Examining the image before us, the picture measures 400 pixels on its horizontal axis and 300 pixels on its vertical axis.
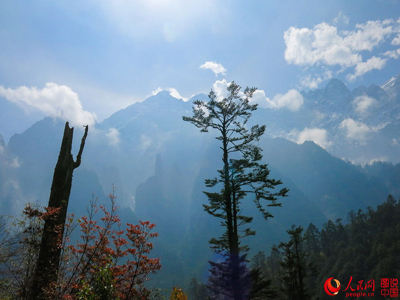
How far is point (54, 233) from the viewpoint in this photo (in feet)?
28.1

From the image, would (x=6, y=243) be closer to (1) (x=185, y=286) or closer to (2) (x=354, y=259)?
(2) (x=354, y=259)

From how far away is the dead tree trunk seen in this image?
7.65m

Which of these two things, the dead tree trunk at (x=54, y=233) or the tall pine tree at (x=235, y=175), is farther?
the tall pine tree at (x=235, y=175)

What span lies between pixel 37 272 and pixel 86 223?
73.9 inches

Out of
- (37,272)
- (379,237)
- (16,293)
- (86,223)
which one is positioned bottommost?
(16,293)

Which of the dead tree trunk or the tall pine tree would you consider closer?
the dead tree trunk

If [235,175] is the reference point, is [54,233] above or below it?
below

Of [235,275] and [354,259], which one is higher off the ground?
[354,259]

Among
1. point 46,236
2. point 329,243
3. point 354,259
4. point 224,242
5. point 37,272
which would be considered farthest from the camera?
point 329,243

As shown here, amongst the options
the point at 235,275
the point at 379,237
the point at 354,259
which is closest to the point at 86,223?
the point at 235,275

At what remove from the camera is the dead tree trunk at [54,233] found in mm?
7651

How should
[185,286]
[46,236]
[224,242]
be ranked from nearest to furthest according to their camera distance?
[46,236] < [224,242] < [185,286]

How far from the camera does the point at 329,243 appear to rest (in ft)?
259

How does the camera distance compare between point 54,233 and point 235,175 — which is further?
point 235,175
